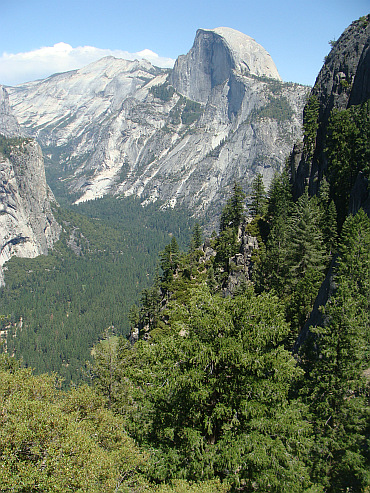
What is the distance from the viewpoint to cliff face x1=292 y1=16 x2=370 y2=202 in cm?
6419

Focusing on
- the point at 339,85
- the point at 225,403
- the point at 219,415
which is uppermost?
the point at 339,85

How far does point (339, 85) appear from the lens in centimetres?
→ 7125

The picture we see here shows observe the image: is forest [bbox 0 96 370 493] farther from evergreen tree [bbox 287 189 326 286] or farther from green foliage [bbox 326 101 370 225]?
green foliage [bbox 326 101 370 225]

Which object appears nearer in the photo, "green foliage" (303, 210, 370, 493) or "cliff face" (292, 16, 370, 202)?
"green foliage" (303, 210, 370, 493)

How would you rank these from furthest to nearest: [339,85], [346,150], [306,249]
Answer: [339,85] < [346,150] < [306,249]

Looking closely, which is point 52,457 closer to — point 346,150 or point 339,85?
point 346,150

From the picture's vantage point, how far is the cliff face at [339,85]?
211 ft

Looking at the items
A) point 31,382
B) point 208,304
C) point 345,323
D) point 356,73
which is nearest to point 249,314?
point 208,304

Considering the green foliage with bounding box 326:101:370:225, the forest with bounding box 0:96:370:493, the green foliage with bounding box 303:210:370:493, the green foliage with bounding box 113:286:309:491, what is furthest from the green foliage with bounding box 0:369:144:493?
the green foliage with bounding box 326:101:370:225

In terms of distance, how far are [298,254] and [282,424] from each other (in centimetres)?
3337

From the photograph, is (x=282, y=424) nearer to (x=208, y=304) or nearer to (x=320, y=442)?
(x=320, y=442)

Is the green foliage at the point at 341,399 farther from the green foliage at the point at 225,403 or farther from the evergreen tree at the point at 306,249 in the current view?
the evergreen tree at the point at 306,249

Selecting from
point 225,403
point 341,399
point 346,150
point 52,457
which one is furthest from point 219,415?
point 346,150

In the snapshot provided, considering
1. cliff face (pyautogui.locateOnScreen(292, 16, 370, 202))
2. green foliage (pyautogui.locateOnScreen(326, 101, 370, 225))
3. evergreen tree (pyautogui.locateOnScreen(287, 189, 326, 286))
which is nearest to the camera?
evergreen tree (pyautogui.locateOnScreen(287, 189, 326, 286))
